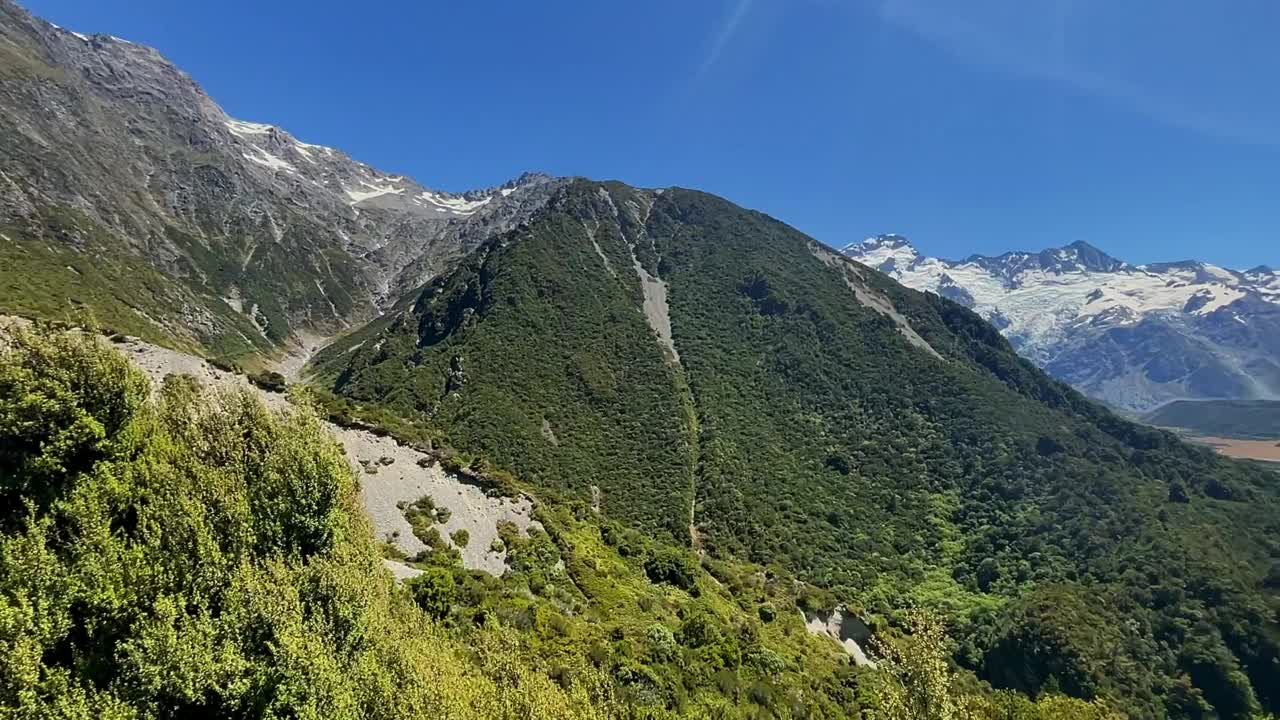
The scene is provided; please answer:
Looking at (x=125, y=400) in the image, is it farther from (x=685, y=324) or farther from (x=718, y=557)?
(x=685, y=324)

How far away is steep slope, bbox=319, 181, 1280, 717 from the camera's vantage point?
3236 inches

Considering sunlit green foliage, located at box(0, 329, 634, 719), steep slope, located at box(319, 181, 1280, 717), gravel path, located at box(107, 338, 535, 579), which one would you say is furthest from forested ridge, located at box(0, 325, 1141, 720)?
steep slope, located at box(319, 181, 1280, 717)

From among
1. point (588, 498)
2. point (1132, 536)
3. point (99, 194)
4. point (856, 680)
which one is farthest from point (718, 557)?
point (99, 194)

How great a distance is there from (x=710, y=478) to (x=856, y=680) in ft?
213

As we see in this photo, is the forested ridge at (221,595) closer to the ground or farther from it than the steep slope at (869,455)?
closer to the ground

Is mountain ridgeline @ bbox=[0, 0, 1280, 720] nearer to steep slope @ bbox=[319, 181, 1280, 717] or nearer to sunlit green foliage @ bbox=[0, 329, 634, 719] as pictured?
sunlit green foliage @ bbox=[0, 329, 634, 719]

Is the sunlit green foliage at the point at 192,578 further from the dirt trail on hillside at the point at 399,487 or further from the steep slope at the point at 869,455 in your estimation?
the steep slope at the point at 869,455

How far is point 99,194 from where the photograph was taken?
19525 centimetres

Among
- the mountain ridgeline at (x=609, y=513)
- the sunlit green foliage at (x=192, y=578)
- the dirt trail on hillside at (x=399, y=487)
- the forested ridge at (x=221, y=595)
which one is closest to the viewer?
the sunlit green foliage at (x=192, y=578)

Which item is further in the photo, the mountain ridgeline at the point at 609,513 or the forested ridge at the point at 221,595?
the mountain ridgeline at the point at 609,513

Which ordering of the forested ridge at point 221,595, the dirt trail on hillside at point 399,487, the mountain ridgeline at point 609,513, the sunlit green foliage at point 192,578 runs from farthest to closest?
1. the dirt trail on hillside at point 399,487
2. the mountain ridgeline at point 609,513
3. the forested ridge at point 221,595
4. the sunlit green foliage at point 192,578

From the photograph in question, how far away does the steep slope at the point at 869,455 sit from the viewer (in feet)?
270

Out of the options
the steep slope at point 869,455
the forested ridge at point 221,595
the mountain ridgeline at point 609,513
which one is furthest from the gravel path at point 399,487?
the forested ridge at point 221,595

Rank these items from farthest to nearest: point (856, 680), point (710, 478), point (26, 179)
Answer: point (26, 179), point (710, 478), point (856, 680)
